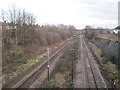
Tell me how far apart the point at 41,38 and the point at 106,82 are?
23.7 meters

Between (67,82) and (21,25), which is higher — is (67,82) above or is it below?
below

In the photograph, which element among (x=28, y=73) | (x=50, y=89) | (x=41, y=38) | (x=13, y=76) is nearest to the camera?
(x=50, y=89)

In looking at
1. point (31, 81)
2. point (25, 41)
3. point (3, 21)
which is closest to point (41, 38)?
point (25, 41)

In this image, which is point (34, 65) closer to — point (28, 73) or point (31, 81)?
point (28, 73)

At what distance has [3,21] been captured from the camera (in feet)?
71.5

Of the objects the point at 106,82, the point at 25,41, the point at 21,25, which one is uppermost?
the point at 21,25

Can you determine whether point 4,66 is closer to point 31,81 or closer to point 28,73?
point 28,73

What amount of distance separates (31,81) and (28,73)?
2.39 meters

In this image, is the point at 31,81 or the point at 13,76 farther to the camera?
the point at 13,76

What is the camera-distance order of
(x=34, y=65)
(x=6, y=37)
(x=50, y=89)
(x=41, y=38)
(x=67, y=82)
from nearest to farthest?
(x=50, y=89)
(x=67, y=82)
(x=34, y=65)
(x=6, y=37)
(x=41, y=38)

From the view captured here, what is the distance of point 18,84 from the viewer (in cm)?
1162

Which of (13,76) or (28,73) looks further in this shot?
(28,73)

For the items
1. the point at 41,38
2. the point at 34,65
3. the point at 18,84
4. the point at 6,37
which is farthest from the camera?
the point at 41,38

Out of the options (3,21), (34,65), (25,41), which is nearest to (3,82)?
(34,65)
